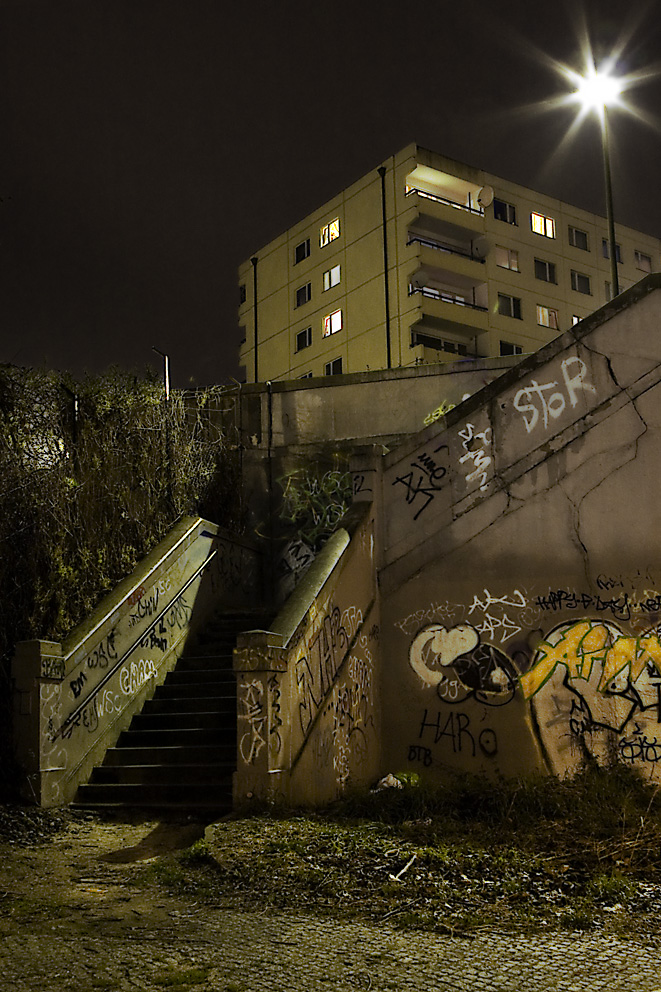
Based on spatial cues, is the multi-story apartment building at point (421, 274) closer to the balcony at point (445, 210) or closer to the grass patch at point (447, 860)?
the balcony at point (445, 210)

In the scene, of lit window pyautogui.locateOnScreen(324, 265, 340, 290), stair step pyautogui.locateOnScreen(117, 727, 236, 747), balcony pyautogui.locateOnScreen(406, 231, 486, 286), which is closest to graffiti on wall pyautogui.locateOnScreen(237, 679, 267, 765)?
stair step pyautogui.locateOnScreen(117, 727, 236, 747)

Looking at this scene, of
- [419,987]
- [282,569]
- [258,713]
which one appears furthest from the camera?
[282,569]

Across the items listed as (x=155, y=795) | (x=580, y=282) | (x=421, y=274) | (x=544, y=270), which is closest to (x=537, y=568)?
(x=155, y=795)

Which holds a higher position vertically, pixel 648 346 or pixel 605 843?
pixel 648 346

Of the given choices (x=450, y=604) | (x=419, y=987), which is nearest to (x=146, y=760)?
(x=450, y=604)

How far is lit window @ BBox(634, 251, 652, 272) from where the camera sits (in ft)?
138

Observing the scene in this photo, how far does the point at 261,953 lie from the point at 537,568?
5.76 metres

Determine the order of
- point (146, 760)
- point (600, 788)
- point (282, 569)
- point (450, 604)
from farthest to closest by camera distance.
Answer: point (282, 569) → point (450, 604) → point (146, 760) → point (600, 788)

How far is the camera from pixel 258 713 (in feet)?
26.8

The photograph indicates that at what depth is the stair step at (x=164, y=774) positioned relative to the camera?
29.2ft

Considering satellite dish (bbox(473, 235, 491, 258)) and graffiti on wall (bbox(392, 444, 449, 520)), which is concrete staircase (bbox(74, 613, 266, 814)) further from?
satellite dish (bbox(473, 235, 491, 258))

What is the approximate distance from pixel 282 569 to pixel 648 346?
6395mm

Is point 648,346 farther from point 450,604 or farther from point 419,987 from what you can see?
point 419,987

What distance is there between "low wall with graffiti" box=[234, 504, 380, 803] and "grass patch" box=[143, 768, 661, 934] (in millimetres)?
433
